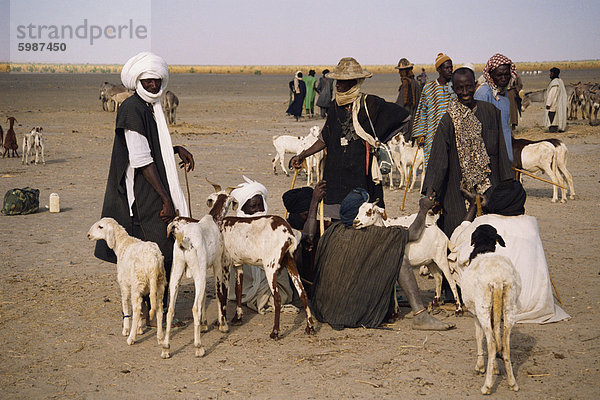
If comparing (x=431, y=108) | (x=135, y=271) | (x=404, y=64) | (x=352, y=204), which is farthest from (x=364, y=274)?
(x=404, y=64)

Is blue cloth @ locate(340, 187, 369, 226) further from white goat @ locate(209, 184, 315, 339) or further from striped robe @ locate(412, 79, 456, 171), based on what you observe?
striped robe @ locate(412, 79, 456, 171)

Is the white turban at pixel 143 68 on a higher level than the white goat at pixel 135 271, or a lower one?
→ higher

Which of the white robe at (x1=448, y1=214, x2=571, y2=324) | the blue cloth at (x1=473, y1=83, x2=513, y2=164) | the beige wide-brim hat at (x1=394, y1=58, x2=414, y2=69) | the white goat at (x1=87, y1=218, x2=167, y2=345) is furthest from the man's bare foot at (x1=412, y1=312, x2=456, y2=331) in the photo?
the beige wide-brim hat at (x1=394, y1=58, x2=414, y2=69)

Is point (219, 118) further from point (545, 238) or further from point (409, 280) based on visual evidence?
point (409, 280)

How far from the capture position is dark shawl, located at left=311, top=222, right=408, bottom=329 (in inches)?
248

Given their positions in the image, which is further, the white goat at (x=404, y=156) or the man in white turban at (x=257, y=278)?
the white goat at (x=404, y=156)

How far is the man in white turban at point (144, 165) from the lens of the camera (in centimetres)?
609

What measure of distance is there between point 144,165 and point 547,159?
29.7ft

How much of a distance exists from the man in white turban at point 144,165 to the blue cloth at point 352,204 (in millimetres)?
1474

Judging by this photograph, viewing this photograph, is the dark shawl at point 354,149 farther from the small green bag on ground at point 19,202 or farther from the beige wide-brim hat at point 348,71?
the small green bag on ground at point 19,202

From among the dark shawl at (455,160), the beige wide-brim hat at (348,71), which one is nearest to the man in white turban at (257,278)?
the beige wide-brim hat at (348,71)

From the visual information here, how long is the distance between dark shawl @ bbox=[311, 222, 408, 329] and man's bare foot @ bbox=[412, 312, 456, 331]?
0.30 meters

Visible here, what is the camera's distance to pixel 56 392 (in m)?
5.02

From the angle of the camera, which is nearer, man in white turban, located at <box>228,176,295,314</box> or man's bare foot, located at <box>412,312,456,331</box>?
man's bare foot, located at <box>412,312,456,331</box>
